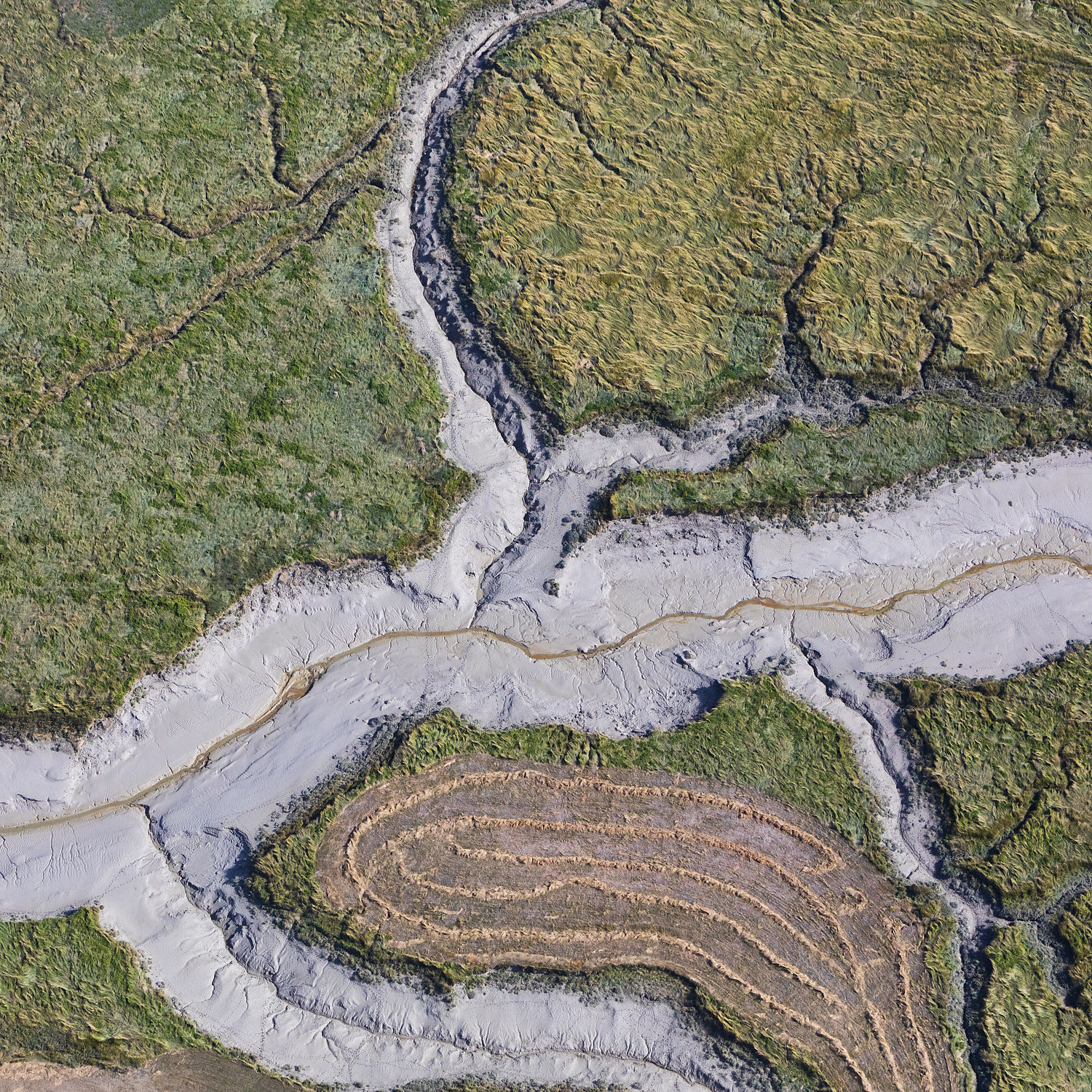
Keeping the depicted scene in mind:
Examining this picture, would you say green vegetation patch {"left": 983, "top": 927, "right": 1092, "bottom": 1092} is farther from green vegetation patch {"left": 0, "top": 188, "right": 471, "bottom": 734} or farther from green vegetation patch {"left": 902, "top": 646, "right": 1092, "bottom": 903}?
green vegetation patch {"left": 0, "top": 188, "right": 471, "bottom": 734}

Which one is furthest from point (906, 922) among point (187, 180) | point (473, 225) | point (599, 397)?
point (187, 180)

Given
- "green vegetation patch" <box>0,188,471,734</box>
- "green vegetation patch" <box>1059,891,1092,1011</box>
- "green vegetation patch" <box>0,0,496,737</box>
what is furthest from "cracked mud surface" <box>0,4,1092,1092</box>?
"green vegetation patch" <box>1059,891,1092,1011</box>

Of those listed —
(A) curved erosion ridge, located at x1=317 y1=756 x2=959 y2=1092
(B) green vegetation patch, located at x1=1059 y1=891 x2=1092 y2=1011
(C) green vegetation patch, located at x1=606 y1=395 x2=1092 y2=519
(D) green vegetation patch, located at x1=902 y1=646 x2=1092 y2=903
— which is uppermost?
(C) green vegetation patch, located at x1=606 y1=395 x2=1092 y2=519

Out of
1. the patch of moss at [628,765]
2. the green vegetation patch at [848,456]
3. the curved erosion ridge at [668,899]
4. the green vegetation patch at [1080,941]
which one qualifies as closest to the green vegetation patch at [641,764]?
the patch of moss at [628,765]

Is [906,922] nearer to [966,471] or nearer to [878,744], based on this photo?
[878,744]

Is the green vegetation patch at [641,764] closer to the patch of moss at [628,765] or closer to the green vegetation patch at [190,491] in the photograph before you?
the patch of moss at [628,765]

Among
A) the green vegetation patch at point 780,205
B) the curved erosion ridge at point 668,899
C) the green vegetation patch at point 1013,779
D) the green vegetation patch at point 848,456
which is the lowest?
the curved erosion ridge at point 668,899
